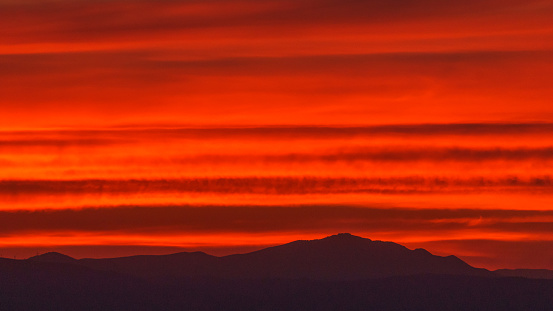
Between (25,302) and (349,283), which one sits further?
(349,283)

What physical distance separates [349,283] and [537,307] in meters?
25.8

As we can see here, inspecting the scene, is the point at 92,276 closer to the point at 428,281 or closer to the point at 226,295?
the point at 226,295

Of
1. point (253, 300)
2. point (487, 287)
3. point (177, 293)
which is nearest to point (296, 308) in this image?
point (253, 300)

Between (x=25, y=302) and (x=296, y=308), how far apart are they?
35.0 meters

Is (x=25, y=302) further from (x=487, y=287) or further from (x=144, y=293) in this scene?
(x=487, y=287)

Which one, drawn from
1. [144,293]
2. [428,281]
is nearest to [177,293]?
[144,293]

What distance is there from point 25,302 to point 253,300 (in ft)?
99.3

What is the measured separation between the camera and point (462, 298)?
527 feet

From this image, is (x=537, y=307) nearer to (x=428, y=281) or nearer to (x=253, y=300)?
(x=428, y=281)

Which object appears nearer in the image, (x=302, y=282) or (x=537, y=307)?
(x=537, y=307)

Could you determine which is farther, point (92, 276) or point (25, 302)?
point (92, 276)

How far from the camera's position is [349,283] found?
554ft

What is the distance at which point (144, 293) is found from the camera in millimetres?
160625

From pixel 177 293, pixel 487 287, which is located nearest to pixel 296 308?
pixel 177 293
